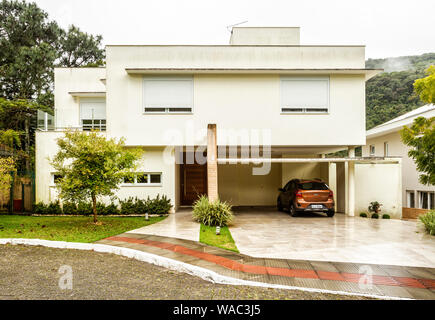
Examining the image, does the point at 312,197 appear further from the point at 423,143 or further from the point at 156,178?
the point at 156,178

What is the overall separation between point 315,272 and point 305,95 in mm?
8814

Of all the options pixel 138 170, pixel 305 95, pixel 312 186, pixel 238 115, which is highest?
pixel 305 95

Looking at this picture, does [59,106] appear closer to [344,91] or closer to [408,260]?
[344,91]

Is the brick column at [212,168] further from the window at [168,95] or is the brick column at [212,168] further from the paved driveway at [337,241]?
the window at [168,95]

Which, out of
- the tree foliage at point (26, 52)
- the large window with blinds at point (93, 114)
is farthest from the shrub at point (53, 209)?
the tree foliage at point (26, 52)

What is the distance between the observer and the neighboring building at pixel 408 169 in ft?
47.3

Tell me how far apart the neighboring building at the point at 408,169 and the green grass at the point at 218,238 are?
9.45m

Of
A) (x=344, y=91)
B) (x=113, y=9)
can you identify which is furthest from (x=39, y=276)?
(x=113, y=9)

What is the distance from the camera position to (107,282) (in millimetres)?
4559

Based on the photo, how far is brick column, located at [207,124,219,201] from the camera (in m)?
9.77

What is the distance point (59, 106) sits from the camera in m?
15.2

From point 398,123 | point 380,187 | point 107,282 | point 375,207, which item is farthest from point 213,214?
point 398,123

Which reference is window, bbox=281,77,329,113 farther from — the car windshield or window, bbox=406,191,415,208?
window, bbox=406,191,415,208
